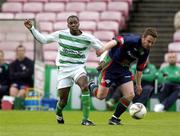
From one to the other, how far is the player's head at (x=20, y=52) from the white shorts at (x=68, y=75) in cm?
744

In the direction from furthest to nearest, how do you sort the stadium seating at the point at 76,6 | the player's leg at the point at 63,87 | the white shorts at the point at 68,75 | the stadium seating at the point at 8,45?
1. the stadium seating at the point at 76,6
2. the stadium seating at the point at 8,45
3. the player's leg at the point at 63,87
4. the white shorts at the point at 68,75

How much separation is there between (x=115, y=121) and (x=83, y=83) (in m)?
0.95

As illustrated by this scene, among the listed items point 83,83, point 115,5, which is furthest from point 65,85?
point 115,5

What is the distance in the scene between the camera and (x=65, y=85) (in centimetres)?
1617

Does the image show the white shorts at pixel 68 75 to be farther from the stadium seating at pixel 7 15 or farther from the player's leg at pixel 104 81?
the stadium seating at pixel 7 15

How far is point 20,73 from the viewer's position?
2384 cm

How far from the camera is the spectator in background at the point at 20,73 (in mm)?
23781

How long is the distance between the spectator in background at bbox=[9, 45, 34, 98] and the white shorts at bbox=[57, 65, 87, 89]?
7545mm

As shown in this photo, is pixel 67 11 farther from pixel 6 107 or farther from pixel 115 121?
pixel 115 121

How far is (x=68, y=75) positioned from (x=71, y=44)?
24.1 inches

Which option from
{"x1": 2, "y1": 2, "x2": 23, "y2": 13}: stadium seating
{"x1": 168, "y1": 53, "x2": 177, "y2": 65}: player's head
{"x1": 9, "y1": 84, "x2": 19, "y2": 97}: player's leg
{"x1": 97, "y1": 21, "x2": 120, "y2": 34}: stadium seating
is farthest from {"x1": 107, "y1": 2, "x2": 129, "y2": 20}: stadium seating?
{"x1": 9, "y1": 84, "x2": 19, "y2": 97}: player's leg

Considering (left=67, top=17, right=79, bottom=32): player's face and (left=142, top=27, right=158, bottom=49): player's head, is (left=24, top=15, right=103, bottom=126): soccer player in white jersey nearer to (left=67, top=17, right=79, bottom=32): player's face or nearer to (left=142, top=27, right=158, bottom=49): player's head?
(left=67, top=17, right=79, bottom=32): player's face

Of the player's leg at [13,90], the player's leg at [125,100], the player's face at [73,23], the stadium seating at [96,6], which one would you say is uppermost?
the player's face at [73,23]

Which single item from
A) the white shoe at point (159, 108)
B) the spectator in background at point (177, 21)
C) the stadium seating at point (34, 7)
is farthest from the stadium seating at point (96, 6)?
the white shoe at point (159, 108)
